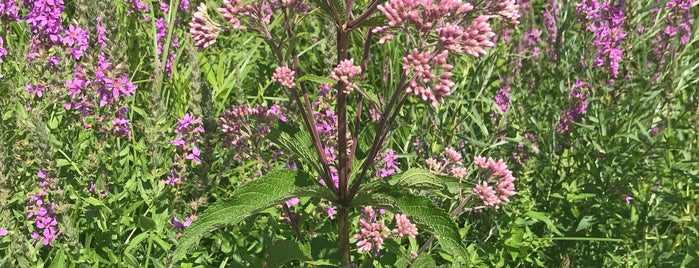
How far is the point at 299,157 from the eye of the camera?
8.72ft

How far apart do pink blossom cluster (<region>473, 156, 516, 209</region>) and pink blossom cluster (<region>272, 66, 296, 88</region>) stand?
2.35ft

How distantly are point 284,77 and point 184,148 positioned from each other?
44.9 inches

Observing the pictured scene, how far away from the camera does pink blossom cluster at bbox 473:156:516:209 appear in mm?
2498

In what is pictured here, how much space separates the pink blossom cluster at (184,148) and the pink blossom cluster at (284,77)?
37.3 inches

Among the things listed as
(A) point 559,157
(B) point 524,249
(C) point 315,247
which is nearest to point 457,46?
(C) point 315,247

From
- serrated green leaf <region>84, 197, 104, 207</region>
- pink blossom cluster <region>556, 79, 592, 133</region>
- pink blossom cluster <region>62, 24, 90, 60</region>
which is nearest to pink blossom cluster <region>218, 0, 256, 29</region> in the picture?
serrated green leaf <region>84, 197, 104, 207</region>

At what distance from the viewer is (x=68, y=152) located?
3598 millimetres

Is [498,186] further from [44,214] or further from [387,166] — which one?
[44,214]

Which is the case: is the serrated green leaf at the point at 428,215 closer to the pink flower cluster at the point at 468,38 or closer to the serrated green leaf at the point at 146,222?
the pink flower cluster at the point at 468,38

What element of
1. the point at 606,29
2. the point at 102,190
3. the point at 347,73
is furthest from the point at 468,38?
the point at 606,29

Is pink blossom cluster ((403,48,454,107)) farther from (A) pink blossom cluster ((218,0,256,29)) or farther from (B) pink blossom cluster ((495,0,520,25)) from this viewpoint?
(A) pink blossom cluster ((218,0,256,29))

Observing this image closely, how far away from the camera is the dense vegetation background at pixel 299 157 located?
3.00 meters

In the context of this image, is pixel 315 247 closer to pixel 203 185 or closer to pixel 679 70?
pixel 203 185

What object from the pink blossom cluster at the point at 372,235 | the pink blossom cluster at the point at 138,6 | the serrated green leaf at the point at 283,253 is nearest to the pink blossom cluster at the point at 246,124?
the serrated green leaf at the point at 283,253
